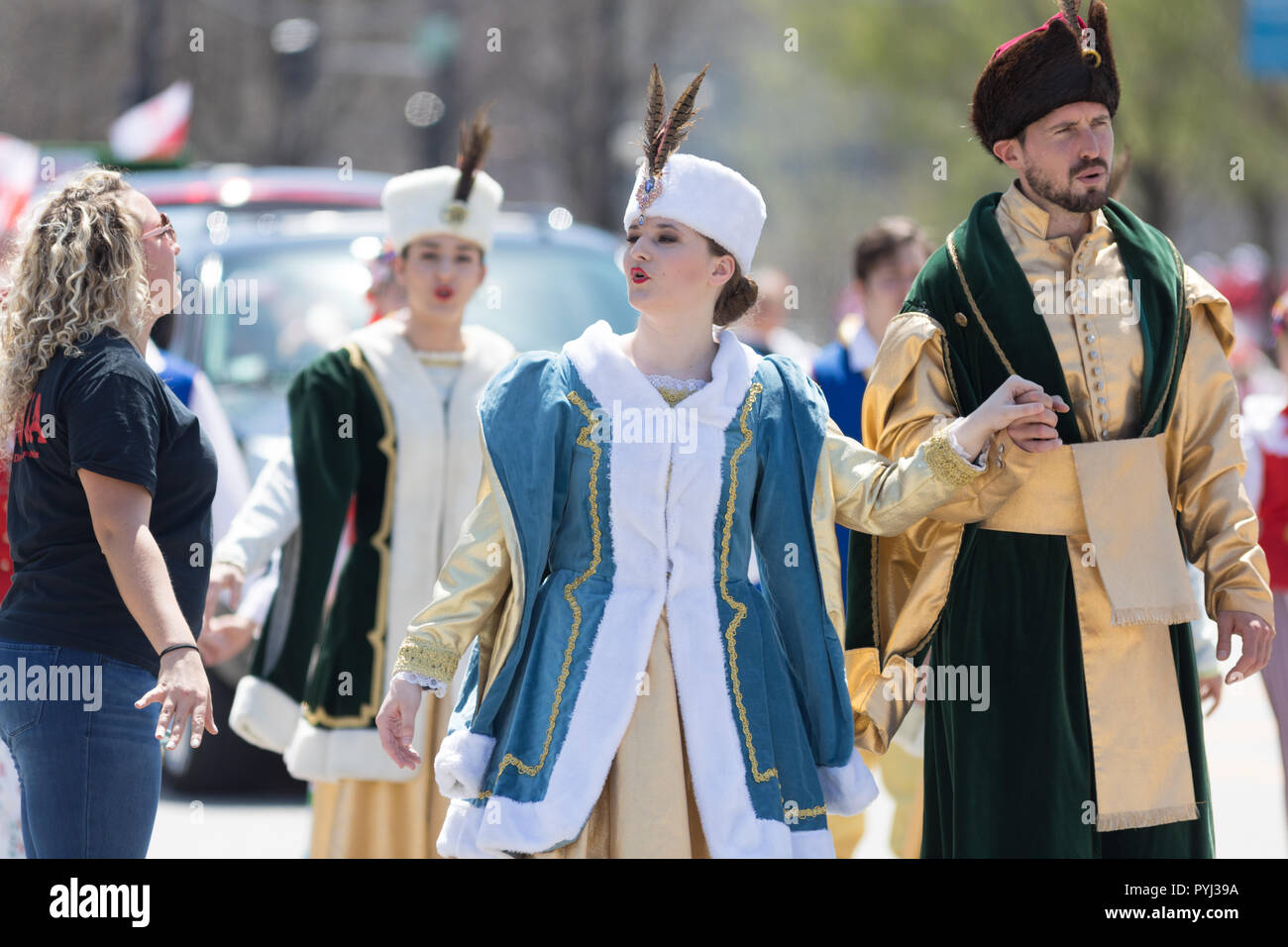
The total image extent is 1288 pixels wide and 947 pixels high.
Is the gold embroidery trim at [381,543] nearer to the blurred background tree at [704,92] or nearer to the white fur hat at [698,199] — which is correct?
the white fur hat at [698,199]

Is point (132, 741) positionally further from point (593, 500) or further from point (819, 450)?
point (819, 450)

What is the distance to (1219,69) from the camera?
23.8 m

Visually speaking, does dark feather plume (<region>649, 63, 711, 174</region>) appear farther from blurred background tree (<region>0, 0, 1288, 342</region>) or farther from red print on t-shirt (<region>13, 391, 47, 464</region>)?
blurred background tree (<region>0, 0, 1288, 342</region>)

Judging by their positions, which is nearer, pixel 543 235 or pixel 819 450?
pixel 819 450

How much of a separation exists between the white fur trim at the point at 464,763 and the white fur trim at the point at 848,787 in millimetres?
643

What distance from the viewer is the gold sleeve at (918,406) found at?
396cm

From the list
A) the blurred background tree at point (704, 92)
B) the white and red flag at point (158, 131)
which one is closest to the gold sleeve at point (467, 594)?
the white and red flag at point (158, 131)

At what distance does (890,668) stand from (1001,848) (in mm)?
433

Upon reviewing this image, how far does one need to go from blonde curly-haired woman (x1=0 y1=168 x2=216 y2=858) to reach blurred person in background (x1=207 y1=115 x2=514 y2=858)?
1.33 m

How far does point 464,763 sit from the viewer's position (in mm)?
3598

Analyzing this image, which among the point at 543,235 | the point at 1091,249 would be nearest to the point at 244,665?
the point at 543,235

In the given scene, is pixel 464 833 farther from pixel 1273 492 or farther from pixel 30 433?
pixel 1273 492

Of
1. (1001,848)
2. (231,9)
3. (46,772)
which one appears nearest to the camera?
(46,772)
